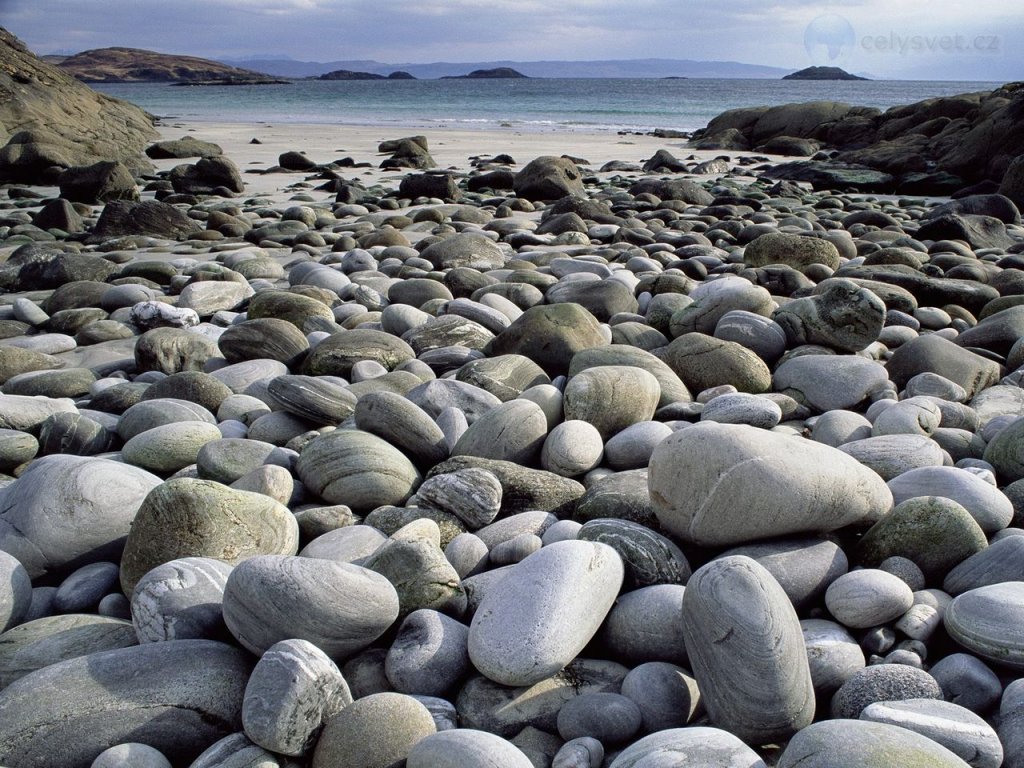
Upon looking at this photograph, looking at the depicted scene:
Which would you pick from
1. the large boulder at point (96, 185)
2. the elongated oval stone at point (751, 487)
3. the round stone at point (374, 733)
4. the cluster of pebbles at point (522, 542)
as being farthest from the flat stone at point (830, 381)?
the large boulder at point (96, 185)

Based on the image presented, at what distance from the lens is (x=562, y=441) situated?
119 inches

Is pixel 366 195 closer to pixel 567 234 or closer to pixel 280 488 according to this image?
pixel 567 234

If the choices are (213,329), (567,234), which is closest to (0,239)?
(213,329)

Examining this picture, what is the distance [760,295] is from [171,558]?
339 cm

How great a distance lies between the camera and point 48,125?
560 inches

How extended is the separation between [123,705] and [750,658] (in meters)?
1.30

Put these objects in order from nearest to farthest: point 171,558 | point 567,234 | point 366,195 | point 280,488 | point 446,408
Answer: point 171,558 → point 280,488 → point 446,408 → point 567,234 → point 366,195

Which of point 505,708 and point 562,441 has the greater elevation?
point 562,441

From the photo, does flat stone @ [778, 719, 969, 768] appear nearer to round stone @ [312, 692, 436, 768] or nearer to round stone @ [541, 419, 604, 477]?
round stone @ [312, 692, 436, 768]

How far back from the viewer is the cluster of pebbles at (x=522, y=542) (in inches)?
68.1

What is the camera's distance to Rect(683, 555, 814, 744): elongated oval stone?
5.61 ft

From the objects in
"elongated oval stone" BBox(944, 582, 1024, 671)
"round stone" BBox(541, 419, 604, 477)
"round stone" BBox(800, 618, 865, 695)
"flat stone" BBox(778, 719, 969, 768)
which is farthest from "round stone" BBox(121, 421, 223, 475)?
"elongated oval stone" BBox(944, 582, 1024, 671)

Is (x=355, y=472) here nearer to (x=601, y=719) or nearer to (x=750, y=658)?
(x=601, y=719)

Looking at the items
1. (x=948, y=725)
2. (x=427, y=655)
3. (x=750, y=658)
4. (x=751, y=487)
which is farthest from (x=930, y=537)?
(x=427, y=655)
